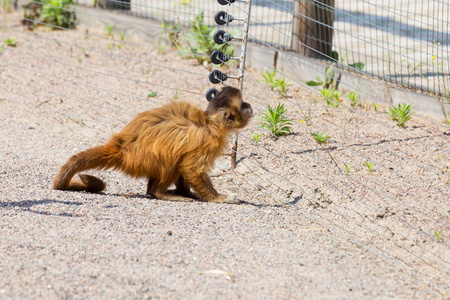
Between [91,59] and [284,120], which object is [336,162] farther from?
[91,59]

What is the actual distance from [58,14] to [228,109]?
6842mm

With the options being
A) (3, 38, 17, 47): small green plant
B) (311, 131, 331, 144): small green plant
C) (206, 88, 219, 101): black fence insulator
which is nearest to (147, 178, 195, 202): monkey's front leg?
(206, 88, 219, 101): black fence insulator

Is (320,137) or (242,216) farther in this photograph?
(320,137)

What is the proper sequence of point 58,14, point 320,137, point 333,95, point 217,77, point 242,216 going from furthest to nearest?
point 58,14 → point 333,95 → point 320,137 → point 217,77 → point 242,216

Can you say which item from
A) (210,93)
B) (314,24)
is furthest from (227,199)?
(314,24)

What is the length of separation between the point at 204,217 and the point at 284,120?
1.96m

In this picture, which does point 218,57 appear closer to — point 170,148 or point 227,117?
point 227,117

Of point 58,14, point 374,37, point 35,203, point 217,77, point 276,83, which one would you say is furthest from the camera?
point 58,14

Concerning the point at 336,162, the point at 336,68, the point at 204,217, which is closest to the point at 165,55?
the point at 336,68

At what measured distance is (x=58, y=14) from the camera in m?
10.6

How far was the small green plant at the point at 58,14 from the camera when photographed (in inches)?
416

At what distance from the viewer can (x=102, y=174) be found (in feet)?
18.9

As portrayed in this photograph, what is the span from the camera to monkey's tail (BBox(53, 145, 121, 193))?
4785 millimetres

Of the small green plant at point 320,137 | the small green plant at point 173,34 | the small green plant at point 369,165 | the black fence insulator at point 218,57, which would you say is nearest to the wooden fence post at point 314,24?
the small green plant at point 320,137
